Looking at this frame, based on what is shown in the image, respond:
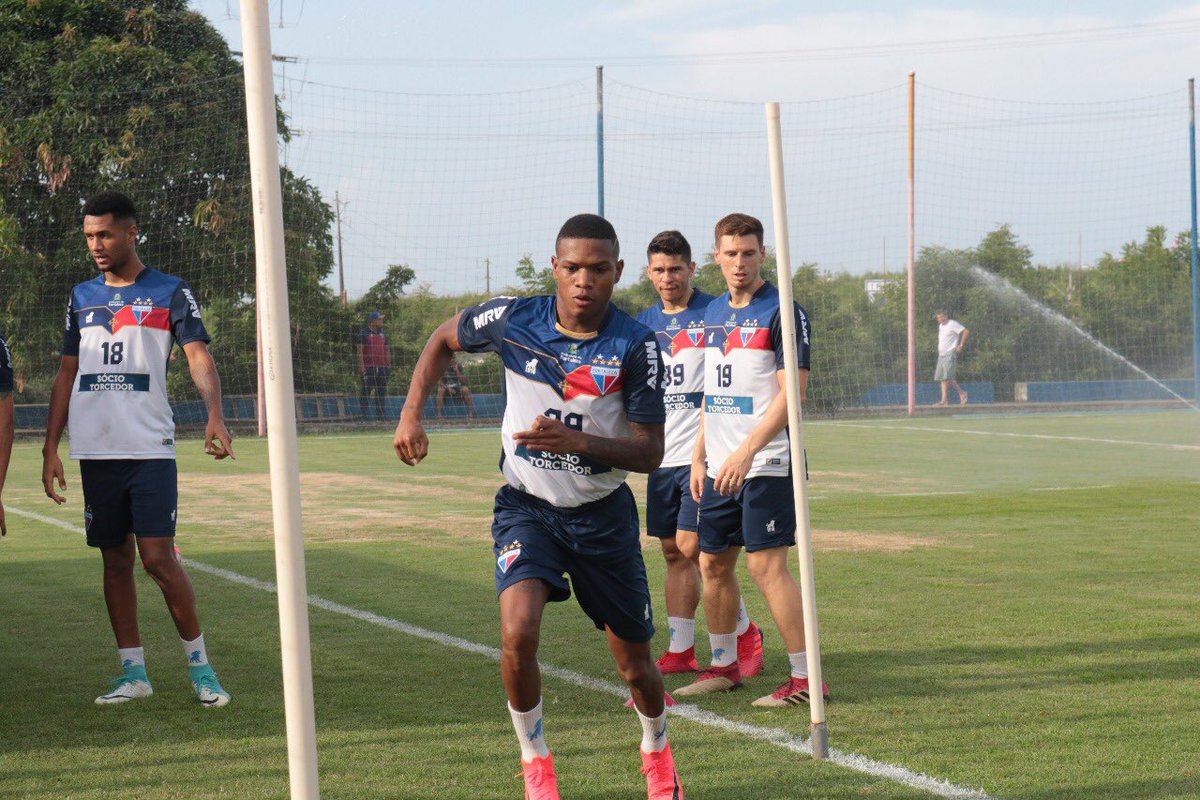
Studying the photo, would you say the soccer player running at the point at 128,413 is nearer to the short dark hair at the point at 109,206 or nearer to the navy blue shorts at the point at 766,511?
the short dark hair at the point at 109,206

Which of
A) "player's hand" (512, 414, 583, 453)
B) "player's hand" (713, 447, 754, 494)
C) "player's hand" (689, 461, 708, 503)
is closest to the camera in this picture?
"player's hand" (512, 414, 583, 453)

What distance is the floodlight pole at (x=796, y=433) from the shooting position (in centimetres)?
502

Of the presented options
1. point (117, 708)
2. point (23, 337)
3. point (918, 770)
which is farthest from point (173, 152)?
point (918, 770)

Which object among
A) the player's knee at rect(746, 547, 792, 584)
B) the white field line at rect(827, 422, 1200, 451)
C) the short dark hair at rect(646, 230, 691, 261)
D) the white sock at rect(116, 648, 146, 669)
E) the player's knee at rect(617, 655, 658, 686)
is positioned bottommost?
the white field line at rect(827, 422, 1200, 451)

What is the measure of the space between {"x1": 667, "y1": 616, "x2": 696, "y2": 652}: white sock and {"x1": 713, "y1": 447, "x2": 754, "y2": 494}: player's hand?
1.27 meters

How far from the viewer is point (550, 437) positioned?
4.36 meters

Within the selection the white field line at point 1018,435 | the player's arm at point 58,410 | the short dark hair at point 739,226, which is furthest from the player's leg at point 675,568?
the white field line at point 1018,435

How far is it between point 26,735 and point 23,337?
2115 cm

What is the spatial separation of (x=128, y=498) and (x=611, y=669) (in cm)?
241

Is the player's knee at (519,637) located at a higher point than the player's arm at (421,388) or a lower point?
lower

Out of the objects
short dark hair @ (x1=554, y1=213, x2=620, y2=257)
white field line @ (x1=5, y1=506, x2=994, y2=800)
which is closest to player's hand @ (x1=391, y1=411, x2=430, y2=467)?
short dark hair @ (x1=554, y1=213, x2=620, y2=257)

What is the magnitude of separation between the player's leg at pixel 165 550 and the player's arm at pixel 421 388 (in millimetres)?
1992

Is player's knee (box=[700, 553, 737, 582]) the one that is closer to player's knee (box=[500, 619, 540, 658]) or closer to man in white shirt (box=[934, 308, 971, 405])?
player's knee (box=[500, 619, 540, 658])

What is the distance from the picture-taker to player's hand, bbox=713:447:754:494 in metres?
6.00
